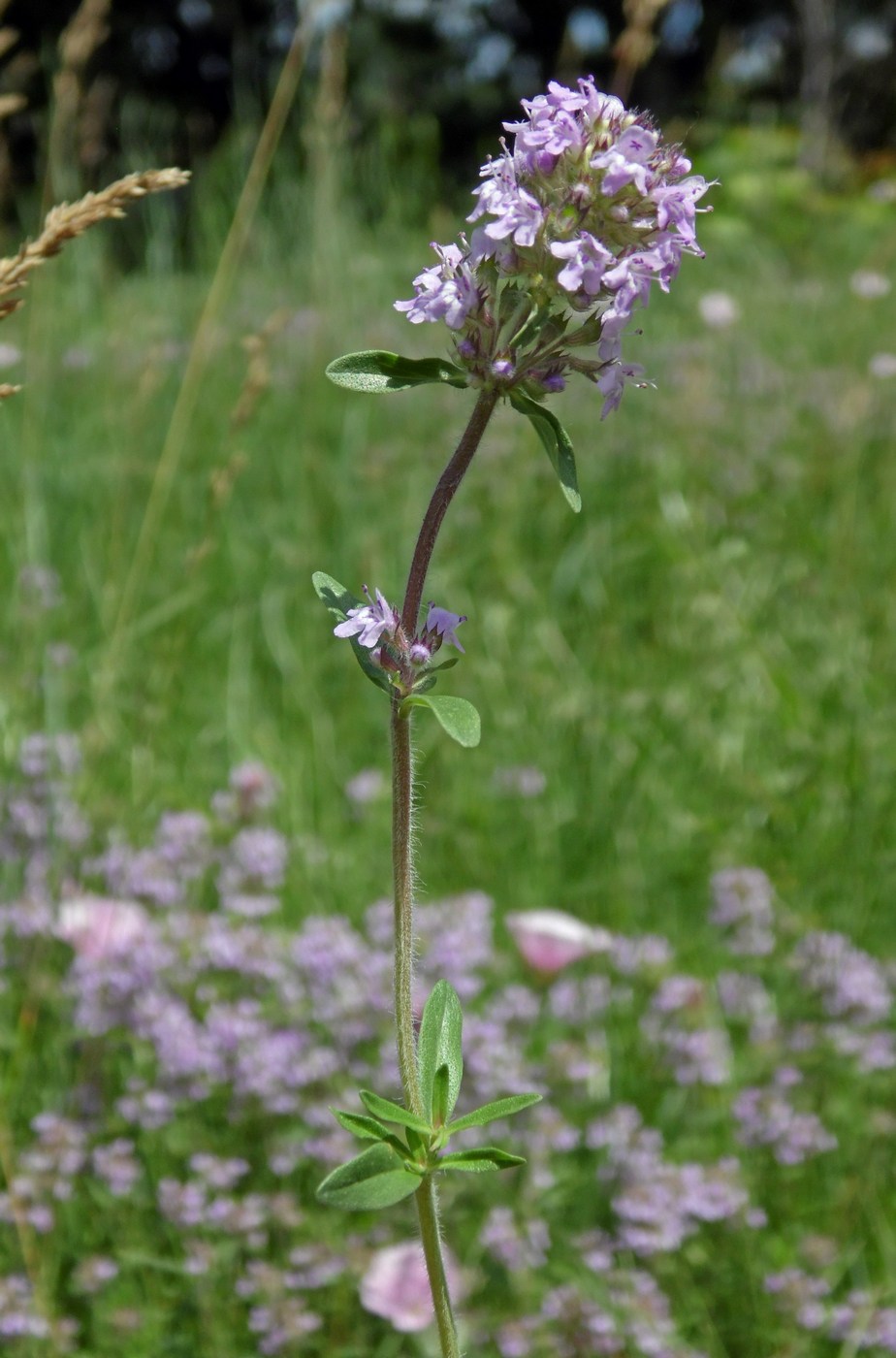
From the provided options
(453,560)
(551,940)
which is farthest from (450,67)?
(551,940)

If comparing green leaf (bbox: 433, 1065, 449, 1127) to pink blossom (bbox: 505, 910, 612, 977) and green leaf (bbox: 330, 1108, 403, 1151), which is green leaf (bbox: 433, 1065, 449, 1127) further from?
pink blossom (bbox: 505, 910, 612, 977)

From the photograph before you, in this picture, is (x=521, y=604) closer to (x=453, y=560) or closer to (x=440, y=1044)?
(x=453, y=560)

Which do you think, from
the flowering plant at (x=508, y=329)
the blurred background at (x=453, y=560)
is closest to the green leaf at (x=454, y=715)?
the flowering plant at (x=508, y=329)

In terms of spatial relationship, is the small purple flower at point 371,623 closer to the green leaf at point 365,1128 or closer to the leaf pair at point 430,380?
the leaf pair at point 430,380

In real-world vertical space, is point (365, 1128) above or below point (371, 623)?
below

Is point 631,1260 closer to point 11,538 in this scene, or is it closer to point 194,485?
point 11,538

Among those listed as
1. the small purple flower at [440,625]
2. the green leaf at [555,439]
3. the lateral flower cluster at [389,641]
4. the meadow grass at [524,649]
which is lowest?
the lateral flower cluster at [389,641]

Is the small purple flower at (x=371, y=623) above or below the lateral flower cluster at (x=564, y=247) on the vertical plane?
below
